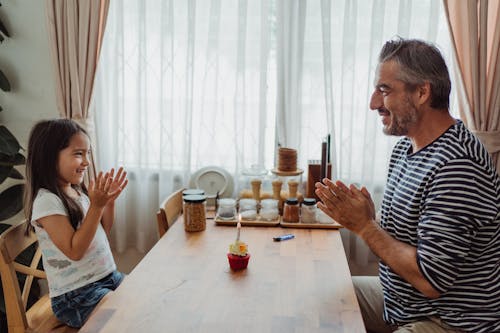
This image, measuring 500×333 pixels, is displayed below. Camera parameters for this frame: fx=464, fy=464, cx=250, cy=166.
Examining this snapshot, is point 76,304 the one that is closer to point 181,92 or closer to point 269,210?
point 269,210

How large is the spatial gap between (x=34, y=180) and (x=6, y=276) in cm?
35

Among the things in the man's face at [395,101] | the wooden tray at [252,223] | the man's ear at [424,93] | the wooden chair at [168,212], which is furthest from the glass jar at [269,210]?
the man's ear at [424,93]

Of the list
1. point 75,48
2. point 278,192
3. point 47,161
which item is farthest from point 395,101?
point 75,48

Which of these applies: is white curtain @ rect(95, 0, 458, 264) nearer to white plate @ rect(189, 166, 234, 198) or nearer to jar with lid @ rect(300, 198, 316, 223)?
white plate @ rect(189, 166, 234, 198)

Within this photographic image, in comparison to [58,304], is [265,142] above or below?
above

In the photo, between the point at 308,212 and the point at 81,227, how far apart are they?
0.96 meters

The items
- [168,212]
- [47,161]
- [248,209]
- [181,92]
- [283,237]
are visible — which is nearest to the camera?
[47,161]

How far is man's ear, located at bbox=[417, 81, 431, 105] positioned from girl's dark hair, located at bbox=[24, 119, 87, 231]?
126cm

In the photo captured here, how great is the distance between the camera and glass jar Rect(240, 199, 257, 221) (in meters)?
2.11

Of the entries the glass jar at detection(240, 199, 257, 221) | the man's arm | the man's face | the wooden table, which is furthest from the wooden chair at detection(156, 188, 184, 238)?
the man's face

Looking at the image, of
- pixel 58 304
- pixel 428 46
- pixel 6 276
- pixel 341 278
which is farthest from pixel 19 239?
pixel 428 46

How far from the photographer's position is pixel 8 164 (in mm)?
2418

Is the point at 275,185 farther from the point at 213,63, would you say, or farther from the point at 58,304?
the point at 58,304

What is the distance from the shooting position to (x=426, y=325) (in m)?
1.42
